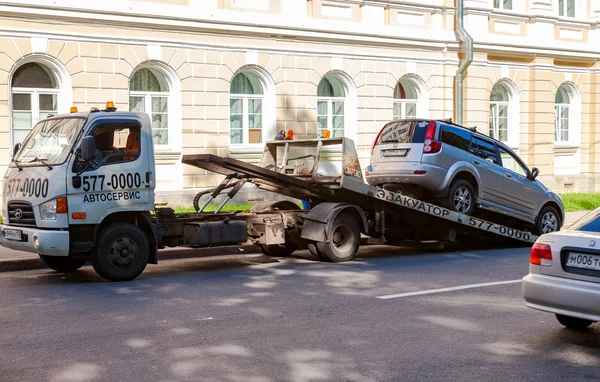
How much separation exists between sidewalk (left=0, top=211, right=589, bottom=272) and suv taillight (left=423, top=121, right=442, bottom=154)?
339 centimetres

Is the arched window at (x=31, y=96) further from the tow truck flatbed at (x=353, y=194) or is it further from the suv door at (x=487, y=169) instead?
the suv door at (x=487, y=169)

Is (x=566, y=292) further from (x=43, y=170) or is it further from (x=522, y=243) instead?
(x=522, y=243)

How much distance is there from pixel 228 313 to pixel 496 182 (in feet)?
24.2

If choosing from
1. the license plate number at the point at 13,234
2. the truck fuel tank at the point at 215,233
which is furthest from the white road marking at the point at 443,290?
the license plate number at the point at 13,234

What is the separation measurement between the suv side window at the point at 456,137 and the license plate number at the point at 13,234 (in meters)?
6.95

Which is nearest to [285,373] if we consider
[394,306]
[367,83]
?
[394,306]

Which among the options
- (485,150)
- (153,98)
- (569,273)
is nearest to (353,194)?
(485,150)

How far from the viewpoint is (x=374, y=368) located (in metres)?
6.48

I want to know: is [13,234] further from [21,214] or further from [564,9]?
[564,9]

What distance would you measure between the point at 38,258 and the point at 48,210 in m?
2.46

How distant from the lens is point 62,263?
465 inches

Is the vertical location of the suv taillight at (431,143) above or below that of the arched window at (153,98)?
below

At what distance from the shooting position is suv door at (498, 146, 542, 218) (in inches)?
584

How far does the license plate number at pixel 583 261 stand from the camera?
6.82 metres
